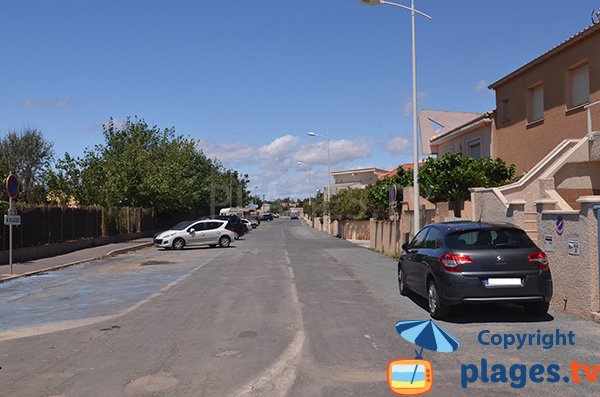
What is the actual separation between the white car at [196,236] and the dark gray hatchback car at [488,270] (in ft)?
74.6

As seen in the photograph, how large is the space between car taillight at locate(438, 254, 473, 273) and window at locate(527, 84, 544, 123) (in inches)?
483

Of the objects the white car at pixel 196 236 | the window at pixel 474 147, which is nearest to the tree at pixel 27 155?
the white car at pixel 196 236

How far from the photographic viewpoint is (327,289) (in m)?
13.5

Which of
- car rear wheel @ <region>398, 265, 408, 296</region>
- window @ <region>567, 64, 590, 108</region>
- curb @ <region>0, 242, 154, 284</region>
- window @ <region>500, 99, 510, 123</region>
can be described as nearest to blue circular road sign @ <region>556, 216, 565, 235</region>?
car rear wheel @ <region>398, 265, 408, 296</region>

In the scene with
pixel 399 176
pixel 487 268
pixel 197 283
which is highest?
pixel 399 176

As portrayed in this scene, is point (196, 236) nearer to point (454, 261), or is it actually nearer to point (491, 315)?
point (491, 315)

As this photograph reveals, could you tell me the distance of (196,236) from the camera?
103ft

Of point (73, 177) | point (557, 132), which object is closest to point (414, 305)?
point (557, 132)

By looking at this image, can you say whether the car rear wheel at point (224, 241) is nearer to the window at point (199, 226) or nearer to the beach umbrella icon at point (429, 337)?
the window at point (199, 226)

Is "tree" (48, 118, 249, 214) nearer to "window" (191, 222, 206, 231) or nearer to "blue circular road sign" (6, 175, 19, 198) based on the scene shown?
"window" (191, 222, 206, 231)

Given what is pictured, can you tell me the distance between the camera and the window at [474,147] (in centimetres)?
2569

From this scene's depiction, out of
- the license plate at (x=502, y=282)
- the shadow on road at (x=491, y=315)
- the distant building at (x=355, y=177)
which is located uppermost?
the distant building at (x=355, y=177)

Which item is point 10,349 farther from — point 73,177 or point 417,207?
point 73,177

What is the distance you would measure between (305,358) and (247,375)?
0.93m
